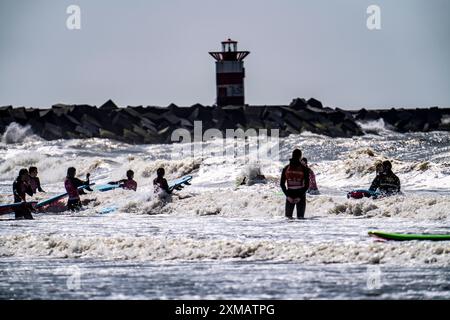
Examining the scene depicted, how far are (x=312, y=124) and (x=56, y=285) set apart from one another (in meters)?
68.2

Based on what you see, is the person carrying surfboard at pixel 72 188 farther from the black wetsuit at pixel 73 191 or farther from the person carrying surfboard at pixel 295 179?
the person carrying surfboard at pixel 295 179

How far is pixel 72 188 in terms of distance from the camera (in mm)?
22656

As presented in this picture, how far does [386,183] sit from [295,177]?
9.36ft

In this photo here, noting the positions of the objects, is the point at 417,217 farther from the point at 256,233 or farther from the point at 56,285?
the point at 56,285

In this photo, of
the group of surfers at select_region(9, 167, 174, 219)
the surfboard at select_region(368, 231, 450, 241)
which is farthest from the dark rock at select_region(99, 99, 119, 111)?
the surfboard at select_region(368, 231, 450, 241)

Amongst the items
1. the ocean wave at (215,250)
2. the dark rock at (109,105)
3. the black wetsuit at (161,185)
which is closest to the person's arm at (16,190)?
the black wetsuit at (161,185)

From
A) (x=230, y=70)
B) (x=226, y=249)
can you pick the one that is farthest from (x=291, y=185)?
(x=230, y=70)

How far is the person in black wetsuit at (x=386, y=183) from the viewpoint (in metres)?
19.9

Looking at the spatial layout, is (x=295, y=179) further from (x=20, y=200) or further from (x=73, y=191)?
(x=73, y=191)

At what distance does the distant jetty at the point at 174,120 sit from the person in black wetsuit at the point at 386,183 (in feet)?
176

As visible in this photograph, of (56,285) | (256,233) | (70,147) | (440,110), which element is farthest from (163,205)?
A: (440,110)

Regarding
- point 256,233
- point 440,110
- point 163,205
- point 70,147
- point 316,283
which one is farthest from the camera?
point 440,110

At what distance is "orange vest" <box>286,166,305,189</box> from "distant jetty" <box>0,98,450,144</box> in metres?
55.7

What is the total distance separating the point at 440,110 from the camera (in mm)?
88000
